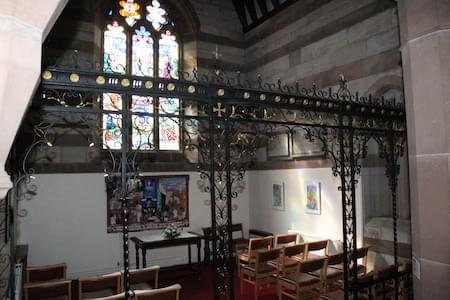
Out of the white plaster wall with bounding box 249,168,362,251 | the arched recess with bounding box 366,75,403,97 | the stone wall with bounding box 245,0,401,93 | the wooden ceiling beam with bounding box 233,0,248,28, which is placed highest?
the wooden ceiling beam with bounding box 233,0,248,28

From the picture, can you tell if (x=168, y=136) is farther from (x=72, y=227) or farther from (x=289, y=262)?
(x=289, y=262)

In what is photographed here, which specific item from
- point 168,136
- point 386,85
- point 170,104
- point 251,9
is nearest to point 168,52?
point 168,136

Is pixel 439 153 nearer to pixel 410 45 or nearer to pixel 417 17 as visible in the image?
pixel 410 45

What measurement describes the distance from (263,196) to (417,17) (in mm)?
5551

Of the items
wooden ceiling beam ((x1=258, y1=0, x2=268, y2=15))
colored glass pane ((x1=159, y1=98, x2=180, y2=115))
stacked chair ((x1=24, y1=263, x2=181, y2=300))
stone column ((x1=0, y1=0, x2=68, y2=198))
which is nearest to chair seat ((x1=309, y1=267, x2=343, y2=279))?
stacked chair ((x1=24, y1=263, x2=181, y2=300))

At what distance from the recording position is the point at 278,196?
7133mm

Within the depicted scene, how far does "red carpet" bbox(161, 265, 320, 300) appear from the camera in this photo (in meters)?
5.27

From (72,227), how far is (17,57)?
5.12m

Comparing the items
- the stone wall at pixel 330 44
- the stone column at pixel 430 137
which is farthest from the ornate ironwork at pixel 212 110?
the stone wall at pixel 330 44

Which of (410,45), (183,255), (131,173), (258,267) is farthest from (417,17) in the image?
(183,255)

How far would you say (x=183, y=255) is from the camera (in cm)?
726

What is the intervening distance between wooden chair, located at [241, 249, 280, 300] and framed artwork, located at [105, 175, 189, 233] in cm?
235

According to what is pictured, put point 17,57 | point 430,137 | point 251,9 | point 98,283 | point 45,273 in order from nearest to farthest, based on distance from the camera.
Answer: point 17,57, point 430,137, point 98,283, point 45,273, point 251,9

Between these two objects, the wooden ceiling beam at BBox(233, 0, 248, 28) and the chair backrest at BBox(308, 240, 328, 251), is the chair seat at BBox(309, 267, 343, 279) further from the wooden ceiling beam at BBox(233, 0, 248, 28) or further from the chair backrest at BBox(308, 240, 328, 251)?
the wooden ceiling beam at BBox(233, 0, 248, 28)
